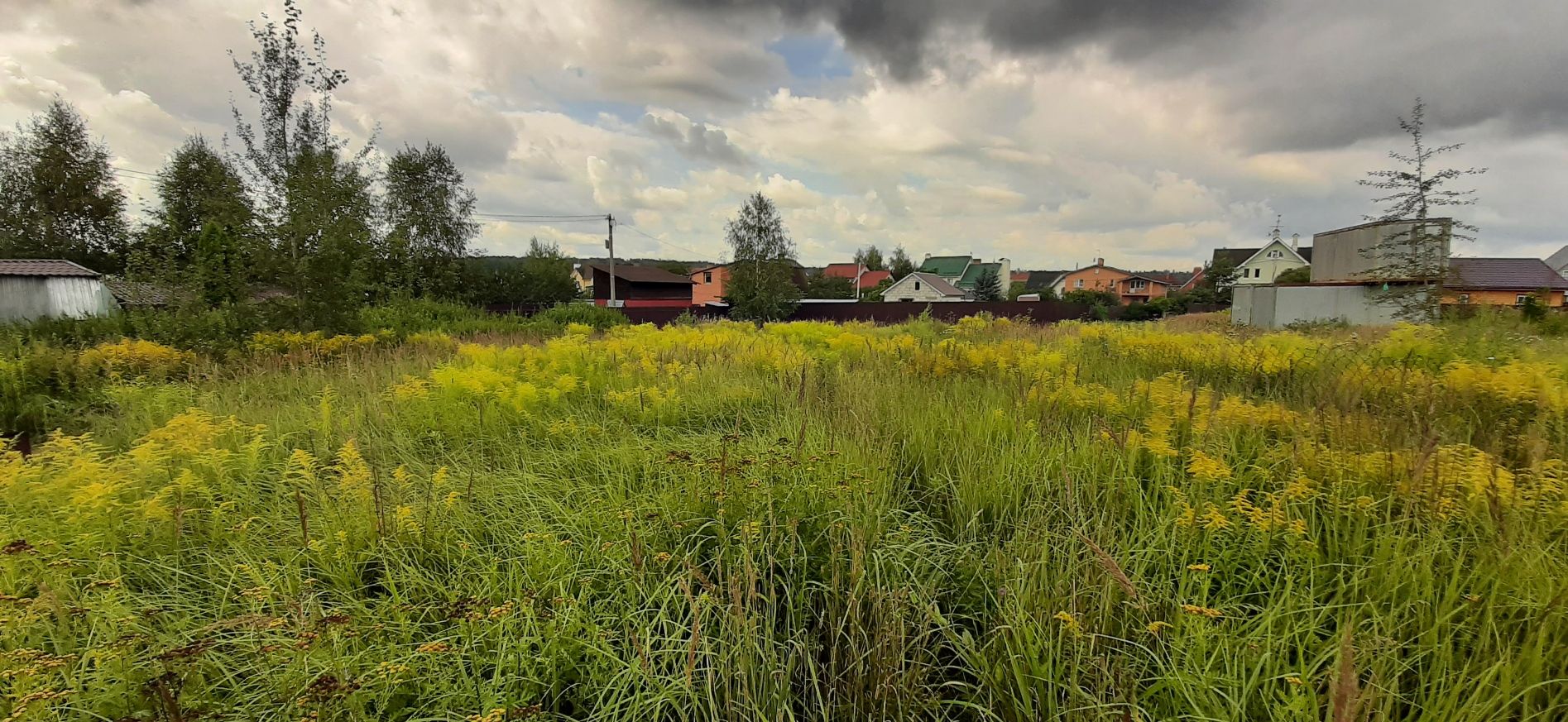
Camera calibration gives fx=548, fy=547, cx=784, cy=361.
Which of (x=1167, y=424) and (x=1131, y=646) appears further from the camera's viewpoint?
(x=1167, y=424)

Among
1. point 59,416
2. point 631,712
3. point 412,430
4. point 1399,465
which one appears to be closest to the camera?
point 631,712

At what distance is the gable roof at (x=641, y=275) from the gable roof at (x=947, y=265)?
29405 millimetres

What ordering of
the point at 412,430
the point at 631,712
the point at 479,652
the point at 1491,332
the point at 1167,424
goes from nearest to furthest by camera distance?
the point at 631,712 → the point at 479,652 → the point at 1167,424 → the point at 412,430 → the point at 1491,332

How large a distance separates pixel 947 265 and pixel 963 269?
196 cm

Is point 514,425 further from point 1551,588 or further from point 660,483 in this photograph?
point 1551,588

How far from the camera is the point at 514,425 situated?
12.1 feet

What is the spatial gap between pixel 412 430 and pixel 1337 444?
4929 mm

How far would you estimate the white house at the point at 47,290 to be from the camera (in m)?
15.1

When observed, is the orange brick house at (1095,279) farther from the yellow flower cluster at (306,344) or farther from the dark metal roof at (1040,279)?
the yellow flower cluster at (306,344)

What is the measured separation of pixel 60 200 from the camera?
75.8 feet

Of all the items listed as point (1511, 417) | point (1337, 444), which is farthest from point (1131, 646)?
point (1511, 417)

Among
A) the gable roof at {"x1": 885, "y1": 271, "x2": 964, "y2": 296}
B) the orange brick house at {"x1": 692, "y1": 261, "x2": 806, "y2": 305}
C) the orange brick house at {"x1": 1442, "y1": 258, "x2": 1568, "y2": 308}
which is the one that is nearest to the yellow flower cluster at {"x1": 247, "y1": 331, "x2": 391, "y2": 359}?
the orange brick house at {"x1": 1442, "y1": 258, "x2": 1568, "y2": 308}

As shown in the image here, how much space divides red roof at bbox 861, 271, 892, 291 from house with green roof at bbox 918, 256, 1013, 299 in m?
4.23

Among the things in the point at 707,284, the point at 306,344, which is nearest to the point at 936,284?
the point at 707,284
